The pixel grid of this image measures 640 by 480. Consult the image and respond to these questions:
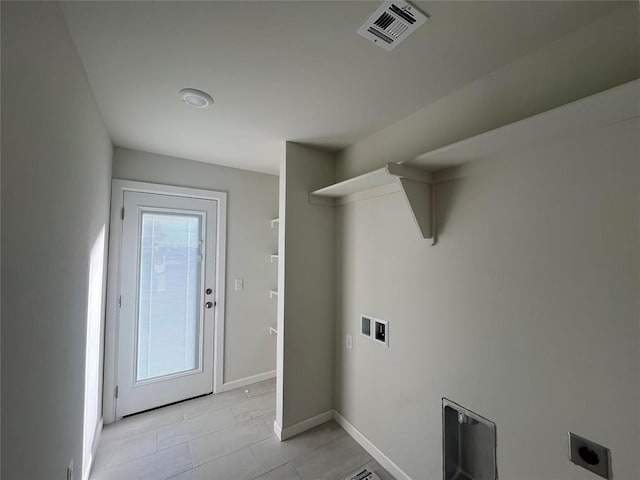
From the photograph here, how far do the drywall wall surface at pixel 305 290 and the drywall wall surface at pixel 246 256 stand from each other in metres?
0.95

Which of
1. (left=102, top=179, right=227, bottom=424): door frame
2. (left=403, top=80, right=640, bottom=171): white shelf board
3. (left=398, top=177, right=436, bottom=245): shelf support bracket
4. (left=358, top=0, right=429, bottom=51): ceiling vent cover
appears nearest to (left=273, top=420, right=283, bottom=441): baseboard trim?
(left=102, top=179, right=227, bottom=424): door frame

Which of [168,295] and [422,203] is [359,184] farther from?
[168,295]

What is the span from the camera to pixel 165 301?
8.63 feet

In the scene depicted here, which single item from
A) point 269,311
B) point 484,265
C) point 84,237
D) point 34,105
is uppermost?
point 34,105

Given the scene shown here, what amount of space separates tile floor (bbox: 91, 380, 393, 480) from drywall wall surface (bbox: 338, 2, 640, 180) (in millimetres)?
2136

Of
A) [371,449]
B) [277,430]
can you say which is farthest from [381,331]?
[277,430]

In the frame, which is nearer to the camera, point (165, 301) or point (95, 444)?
point (95, 444)

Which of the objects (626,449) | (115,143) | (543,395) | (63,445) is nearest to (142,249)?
(115,143)

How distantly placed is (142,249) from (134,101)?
54.9 inches

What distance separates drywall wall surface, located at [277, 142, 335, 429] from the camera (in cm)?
218

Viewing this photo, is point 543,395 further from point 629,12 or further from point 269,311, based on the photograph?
point 269,311

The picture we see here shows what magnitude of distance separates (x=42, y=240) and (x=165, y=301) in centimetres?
185

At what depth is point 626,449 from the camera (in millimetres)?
929

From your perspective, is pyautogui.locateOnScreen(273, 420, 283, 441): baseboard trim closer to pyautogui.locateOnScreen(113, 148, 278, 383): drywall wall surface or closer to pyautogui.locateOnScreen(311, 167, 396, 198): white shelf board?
pyautogui.locateOnScreen(113, 148, 278, 383): drywall wall surface
